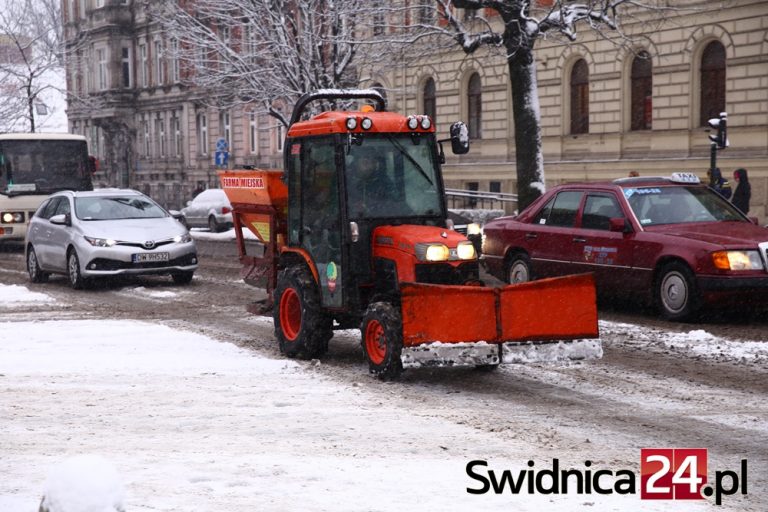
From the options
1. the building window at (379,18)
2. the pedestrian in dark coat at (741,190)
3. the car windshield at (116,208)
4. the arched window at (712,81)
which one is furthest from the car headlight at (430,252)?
the arched window at (712,81)

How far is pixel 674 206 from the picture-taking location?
14234 millimetres

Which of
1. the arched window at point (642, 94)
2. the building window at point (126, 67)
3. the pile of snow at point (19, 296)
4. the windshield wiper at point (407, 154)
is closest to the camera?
the windshield wiper at point (407, 154)

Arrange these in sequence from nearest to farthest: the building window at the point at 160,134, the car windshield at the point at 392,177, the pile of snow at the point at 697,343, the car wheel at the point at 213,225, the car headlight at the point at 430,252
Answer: the car headlight at the point at 430,252 → the car windshield at the point at 392,177 → the pile of snow at the point at 697,343 → the car wheel at the point at 213,225 → the building window at the point at 160,134

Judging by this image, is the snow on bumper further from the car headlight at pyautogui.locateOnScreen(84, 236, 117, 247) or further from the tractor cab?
the car headlight at pyautogui.locateOnScreen(84, 236, 117, 247)

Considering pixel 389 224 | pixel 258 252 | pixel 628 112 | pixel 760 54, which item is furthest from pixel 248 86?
pixel 389 224

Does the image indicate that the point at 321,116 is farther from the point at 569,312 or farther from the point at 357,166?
the point at 569,312

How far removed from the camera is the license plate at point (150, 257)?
699 inches

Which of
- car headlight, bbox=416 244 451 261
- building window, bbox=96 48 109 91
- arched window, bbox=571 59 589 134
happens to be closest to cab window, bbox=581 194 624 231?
car headlight, bbox=416 244 451 261

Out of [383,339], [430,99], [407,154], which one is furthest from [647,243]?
[430,99]

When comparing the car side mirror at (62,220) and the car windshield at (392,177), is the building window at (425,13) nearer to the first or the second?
the car side mirror at (62,220)

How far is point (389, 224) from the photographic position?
10.2 metres

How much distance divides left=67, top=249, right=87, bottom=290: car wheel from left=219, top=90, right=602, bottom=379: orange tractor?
7.10m

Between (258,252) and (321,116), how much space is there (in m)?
1.93

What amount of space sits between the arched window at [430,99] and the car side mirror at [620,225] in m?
29.1
